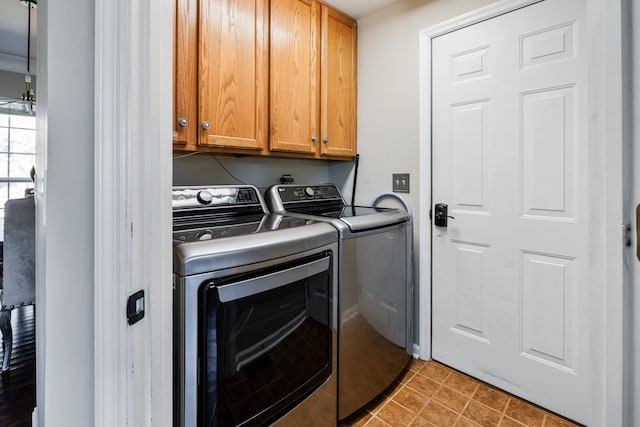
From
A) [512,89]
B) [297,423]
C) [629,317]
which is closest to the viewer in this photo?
[629,317]

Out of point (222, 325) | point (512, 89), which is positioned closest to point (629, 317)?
point (222, 325)

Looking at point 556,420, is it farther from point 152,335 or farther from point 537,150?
point 152,335

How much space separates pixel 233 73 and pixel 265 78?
214mm

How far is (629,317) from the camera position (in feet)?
1.29

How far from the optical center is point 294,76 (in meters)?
1.91

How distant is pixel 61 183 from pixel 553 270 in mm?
2011

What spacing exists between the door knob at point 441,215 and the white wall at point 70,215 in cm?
183

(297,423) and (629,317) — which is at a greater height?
(629,317)

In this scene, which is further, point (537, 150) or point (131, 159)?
point (537, 150)

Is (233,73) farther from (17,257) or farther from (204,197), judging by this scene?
(17,257)

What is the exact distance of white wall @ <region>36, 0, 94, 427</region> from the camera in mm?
610

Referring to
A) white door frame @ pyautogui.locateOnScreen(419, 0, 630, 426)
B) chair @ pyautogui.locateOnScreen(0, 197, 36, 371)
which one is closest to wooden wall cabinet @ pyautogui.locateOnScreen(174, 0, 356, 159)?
chair @ pyautogui.locateOnScreen(0, 197, 36, 371)

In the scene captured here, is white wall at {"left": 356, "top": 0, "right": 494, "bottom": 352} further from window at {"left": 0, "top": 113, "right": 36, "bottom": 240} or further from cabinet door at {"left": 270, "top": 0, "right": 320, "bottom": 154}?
window at {"left": 0, "top": 113, "right": 36, "bottom": 240}

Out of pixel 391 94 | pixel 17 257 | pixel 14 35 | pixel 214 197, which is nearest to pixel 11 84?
pixel 14 35
